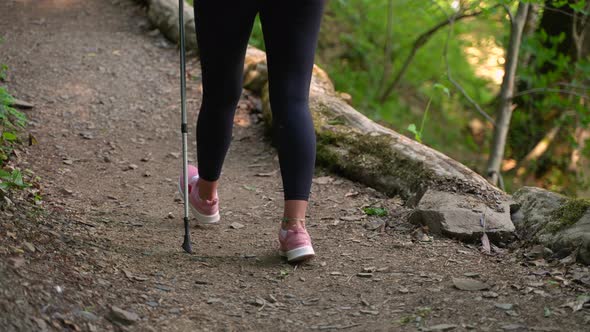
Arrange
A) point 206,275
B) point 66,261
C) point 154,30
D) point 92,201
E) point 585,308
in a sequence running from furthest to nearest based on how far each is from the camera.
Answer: point 154,30 → point 92,201 → point 206,275 → point 66,261 → point 585,308

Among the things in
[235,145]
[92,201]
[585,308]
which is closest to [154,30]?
[235,145]

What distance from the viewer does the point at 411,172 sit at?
427cm

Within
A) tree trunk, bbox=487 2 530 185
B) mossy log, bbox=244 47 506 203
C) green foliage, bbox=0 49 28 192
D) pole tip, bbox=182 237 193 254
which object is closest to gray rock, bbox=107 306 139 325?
pole tip, bbox=182 237 193 254

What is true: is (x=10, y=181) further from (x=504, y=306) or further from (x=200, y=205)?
(x=504, y=306)

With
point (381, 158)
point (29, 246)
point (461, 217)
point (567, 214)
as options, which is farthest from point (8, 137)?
point (567, 214)

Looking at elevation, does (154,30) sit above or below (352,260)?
below

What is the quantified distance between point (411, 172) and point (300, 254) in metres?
1.33

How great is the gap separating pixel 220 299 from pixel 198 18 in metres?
1.31

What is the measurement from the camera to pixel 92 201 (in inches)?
163

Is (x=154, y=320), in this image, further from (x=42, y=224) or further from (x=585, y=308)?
(x=585, y=308)

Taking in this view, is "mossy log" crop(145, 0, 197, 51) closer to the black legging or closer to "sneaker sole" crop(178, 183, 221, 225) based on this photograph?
"sneaker sole" crop(178, 183, 221, 225)

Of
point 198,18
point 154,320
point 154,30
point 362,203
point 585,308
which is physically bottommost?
point 154,30

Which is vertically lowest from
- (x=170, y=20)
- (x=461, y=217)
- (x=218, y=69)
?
(x=170, y=20)

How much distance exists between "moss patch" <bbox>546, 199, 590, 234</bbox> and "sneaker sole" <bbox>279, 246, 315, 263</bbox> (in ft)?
4.07
